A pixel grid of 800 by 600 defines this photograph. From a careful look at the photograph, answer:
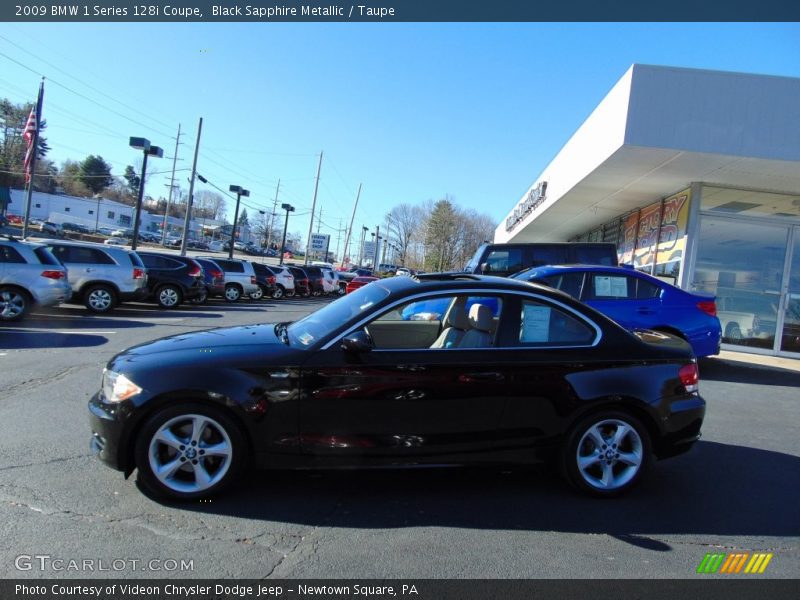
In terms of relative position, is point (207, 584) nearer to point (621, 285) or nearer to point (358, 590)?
point (358, 590)

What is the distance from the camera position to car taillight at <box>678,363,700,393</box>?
4.21 metres

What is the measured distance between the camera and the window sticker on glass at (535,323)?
4.06m

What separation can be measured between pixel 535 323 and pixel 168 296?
1441cm

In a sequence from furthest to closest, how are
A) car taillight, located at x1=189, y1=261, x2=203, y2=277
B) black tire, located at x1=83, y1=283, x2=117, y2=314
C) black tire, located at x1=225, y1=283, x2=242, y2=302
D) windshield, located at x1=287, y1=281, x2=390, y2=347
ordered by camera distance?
1. black tire, located at x1=225, y1=283, x2=242, y2=302
2. car taillight, located at x1=189, y1=261, x2=203, y2=277
3. black tire, located at x1=83, y1=283, x2=117, y2=314
4. windshield, located at x1=287, y1=281, x2=390, y2=347

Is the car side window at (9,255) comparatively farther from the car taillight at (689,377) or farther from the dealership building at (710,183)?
the dealership building at (710,183)

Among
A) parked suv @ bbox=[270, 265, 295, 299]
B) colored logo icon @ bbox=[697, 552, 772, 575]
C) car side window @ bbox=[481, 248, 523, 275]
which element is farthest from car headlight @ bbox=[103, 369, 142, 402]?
parked suv @ bbox=[270, 265, 295, 299]

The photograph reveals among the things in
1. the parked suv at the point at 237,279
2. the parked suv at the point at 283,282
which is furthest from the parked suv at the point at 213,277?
the parked suv at the point at 283,282

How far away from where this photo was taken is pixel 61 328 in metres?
10.5

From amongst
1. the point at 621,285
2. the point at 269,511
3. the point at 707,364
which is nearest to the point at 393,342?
the point at 269,511

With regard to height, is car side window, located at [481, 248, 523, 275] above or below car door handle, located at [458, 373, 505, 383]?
above

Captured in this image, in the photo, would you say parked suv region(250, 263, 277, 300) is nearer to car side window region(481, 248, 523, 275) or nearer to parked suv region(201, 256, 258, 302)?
parked suv region(201, 256, 258, 302)

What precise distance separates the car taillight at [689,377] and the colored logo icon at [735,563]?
126 centimetres

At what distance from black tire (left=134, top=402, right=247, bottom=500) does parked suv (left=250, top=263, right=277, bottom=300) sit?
2011 centimetres
